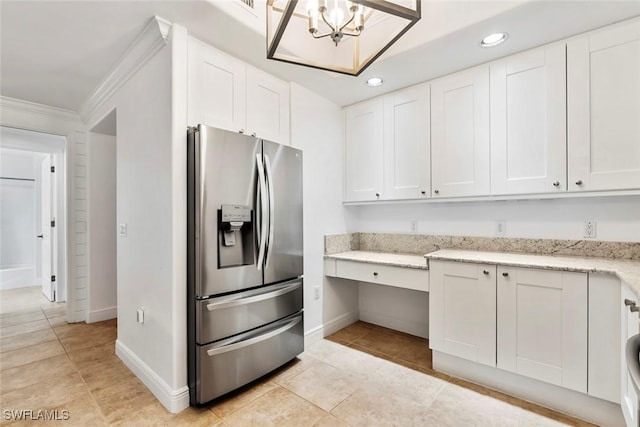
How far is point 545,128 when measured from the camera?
2092 millimetres

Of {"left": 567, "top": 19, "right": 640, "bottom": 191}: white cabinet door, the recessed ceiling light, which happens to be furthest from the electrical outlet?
the recessed ceiling light

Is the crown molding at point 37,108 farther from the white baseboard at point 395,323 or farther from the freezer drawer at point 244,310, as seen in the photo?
the white baseboard at point 395,323

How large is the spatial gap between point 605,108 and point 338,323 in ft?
9.20

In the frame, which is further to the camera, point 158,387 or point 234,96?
point 234,96

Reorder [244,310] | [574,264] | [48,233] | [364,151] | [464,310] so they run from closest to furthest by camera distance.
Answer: [574,264] → [244,310] → [464,310] → [364,151] → [48,233]

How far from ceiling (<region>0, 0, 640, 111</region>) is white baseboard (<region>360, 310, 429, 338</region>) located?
240 centimetres

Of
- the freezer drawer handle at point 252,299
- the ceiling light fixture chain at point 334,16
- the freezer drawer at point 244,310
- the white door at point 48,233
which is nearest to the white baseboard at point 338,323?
the freezer drawer at point 244,310

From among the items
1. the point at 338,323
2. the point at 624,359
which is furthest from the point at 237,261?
the point at 624,359

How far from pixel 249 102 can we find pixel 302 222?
1080 millimetres

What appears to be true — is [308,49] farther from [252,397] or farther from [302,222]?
[252,397]

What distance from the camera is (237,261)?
1.99 meters

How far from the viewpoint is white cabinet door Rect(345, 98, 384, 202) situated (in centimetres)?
297

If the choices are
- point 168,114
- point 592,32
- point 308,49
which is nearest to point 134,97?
point 168,114

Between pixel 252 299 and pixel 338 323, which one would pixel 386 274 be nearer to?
pixel 338 323
